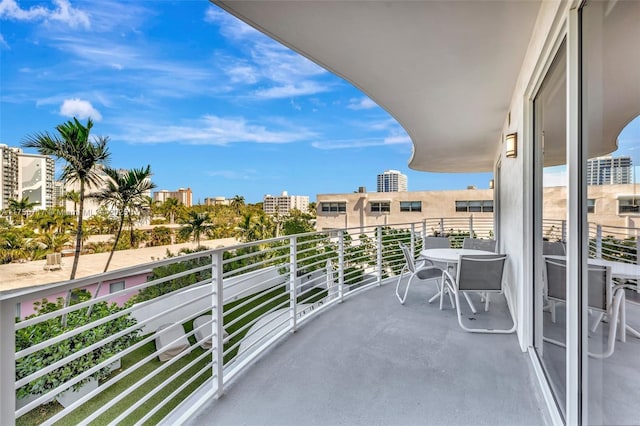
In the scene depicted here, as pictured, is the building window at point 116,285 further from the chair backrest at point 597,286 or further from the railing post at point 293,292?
the chair backrest at point 597,286

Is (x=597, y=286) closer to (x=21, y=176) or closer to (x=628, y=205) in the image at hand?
(x=628, y=205)

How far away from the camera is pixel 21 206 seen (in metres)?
15.8

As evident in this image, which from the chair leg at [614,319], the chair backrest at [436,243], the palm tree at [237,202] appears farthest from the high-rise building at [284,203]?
the chair leg at [614,319]

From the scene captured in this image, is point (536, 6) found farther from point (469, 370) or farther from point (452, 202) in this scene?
point (452, 202)

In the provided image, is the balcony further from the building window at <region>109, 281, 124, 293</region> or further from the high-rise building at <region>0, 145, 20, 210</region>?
the high-rise building at <region>0, 145, 20, 210</region>

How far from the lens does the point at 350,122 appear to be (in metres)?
42.6

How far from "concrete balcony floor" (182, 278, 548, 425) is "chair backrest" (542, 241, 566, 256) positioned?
85 centimetres

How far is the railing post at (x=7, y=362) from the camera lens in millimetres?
989

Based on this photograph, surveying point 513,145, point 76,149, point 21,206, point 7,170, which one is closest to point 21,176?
point 7,170

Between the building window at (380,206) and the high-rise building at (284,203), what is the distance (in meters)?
13.1

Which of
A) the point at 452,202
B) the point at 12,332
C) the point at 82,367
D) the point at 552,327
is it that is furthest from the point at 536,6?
the point at 452,202

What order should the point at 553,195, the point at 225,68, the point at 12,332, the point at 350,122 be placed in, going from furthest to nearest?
the point at 350,122 < the point at 225,68 < the point at 553,195 < the point at 12,332

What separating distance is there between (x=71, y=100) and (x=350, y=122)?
1182 inches

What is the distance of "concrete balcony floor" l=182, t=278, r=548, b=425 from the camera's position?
5.75 feet
